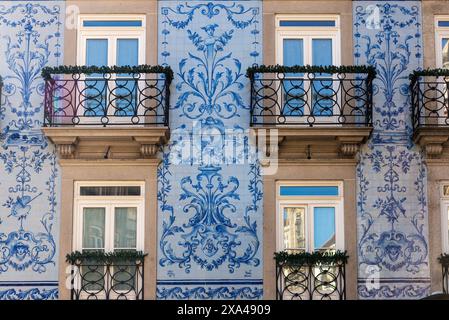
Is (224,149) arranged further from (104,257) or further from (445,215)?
(445,215)

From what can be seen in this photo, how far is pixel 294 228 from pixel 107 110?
10.8 ft

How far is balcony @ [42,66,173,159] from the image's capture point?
15.3 m

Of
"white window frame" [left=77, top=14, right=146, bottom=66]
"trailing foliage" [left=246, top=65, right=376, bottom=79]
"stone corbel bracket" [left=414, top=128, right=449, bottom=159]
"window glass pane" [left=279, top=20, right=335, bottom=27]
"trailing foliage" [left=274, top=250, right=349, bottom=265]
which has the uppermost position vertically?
"window glass pane" [left=279, top=20, right=335, bottom=27]

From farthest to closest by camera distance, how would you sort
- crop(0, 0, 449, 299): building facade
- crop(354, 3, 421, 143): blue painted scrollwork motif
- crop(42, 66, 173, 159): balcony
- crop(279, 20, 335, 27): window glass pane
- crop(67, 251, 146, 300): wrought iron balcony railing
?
crop(279, 20, 335, 27): window glass pane < crop(354, 3, 421, 143): blue painted scrollwork motif < crop(42, 66, 173, 159): balcony < crop(0, 0, 449, 299): building facade < crop(67, 251, 146, 300): wrought iron balcony railing

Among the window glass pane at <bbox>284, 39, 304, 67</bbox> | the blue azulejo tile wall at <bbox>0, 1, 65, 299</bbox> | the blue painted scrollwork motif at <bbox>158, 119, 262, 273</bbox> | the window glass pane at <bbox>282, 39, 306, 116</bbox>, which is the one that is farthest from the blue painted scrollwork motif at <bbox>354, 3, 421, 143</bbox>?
the blue azulejo tile wall at <bbox>0, 1, 65, 299</bbox>

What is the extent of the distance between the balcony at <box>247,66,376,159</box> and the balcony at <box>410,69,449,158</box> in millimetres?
699

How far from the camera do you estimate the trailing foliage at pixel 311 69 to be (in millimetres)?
15531

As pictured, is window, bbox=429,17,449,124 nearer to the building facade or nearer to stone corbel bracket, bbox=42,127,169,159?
the building facade

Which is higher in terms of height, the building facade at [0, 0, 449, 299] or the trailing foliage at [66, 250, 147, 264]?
the building facade at [0, 0, 449, 299]

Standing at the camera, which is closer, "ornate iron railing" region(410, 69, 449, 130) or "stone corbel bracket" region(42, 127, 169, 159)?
"stone corbel bracket" region(42, 127, 169, 159)

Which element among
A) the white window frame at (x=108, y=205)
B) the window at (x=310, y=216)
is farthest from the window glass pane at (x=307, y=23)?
the white window frame at (x=108, y=205)

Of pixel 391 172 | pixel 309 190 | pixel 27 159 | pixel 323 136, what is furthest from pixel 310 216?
pixel 27 159

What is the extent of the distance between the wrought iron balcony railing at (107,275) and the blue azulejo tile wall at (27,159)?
1.13 feet

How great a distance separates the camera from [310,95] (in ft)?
51.7
